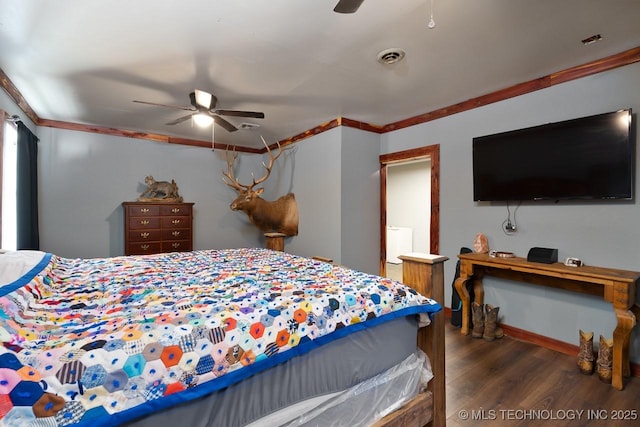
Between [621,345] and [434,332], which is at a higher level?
[434,332]

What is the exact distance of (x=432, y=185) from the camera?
3545 millimetres

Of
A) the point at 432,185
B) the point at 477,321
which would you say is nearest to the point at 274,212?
the point at 432,185

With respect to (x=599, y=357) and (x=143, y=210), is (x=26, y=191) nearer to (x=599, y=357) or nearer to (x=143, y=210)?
(x=143, y=210)

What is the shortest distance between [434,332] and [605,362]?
1.66 meters

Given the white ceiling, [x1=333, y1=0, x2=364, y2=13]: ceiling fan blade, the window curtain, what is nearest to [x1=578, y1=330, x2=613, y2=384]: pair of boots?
the white ceiling

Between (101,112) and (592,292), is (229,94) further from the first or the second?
(592,292)

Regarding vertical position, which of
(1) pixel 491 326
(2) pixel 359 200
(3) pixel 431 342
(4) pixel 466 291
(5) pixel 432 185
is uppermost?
(5) pixel 432 185

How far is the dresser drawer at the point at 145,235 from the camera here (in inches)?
151

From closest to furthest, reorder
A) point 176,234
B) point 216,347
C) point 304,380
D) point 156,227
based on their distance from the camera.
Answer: point 216,347
point 304,380
point 156,227
point 176,234

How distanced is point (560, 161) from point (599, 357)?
1.58 m

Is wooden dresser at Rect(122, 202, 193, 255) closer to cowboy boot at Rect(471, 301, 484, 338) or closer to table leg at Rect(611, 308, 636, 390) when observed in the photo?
cowboy boot at Rect(471, 301, 484, 338)

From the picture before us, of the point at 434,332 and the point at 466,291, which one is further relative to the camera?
the point at 466,291


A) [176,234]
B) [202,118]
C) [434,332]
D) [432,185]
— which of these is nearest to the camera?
[434,332]

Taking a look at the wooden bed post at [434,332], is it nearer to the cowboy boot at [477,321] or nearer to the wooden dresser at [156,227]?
the cowboy boot at [477,321]
